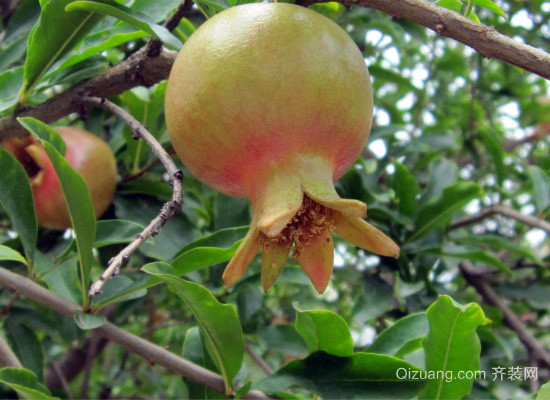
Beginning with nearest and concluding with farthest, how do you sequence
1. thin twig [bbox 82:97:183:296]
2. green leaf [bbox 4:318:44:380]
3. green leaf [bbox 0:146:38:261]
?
thin twig [bbox 82:97:183:296]
green leaf [bbox 0:146:38:261]
green leaf [bbox 4:318:44:380]

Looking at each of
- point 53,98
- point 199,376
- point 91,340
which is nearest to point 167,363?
point 199,376

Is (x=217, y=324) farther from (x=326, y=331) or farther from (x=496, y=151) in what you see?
(x=496, y=151)

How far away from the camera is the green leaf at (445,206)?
1.54 meters

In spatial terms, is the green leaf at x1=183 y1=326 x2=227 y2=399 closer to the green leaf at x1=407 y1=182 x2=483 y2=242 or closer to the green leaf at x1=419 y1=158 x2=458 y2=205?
the green leaf at x1=407 y1=182 x2=483 y2=242

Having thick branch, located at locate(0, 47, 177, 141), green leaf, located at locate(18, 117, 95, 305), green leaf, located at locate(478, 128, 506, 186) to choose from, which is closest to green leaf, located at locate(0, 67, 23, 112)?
thick branch, located at locate(0, 47, 177, 141)

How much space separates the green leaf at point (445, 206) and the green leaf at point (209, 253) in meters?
0.77

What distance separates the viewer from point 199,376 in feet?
A: 3.51

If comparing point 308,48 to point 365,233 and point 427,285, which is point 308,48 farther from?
point 427,285

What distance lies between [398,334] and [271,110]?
24.7 inches

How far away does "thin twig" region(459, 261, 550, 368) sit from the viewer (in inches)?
68.6

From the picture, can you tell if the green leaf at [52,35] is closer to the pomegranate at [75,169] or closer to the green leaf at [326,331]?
the pomegranate at [75,169]

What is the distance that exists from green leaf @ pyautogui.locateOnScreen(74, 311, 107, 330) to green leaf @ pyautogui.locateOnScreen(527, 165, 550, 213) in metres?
1.50

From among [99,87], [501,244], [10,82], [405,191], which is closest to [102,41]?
[99,87]

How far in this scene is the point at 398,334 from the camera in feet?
3.72
